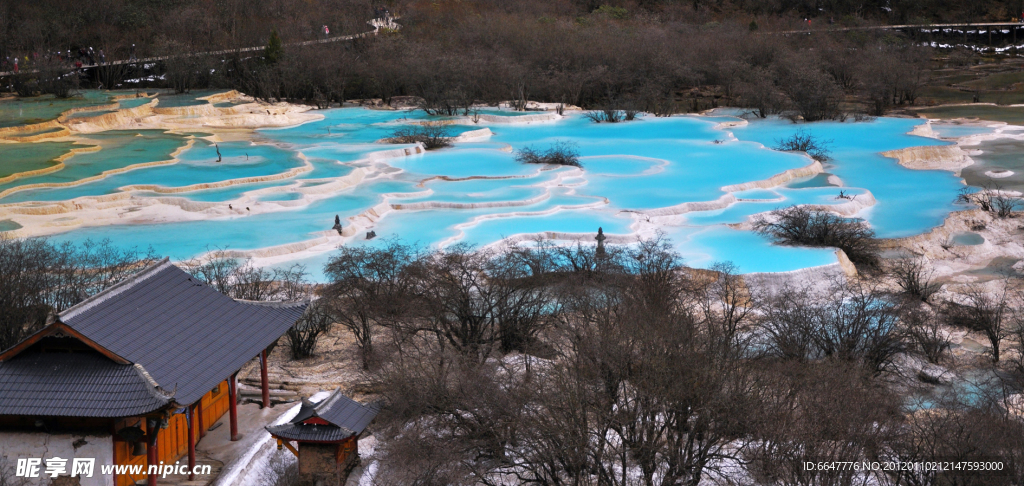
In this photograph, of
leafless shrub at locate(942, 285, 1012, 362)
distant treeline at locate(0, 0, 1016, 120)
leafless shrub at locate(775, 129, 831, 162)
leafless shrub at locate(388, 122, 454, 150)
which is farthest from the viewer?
distant treeline at locate(0, 0, 1016, 120)

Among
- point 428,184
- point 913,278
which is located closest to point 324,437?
point 913,278

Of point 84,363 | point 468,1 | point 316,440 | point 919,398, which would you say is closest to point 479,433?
point 316,440

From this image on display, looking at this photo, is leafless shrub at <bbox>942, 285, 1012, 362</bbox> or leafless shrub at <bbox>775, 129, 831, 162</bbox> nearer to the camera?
leafless shrub at <bbox>942, 285, 1012, 362</bbox>

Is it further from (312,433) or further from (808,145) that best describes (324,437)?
(808,145)

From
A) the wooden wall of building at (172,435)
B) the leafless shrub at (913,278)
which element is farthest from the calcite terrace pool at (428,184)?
the wooden wall of building at (172,435)

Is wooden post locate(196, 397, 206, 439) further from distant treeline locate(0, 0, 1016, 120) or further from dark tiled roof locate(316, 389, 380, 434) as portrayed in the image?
distant treeline locate(0, 0, 1016, 120)

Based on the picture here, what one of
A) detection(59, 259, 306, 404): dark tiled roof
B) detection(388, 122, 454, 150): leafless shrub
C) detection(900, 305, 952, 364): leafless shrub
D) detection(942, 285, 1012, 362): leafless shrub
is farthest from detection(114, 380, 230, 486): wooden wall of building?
detection(388, 122, 454, 150): leafless shrub
